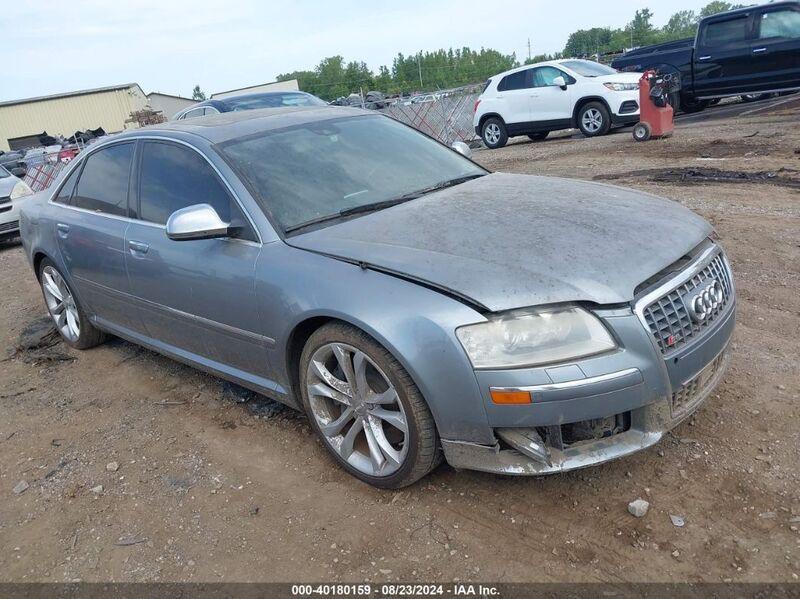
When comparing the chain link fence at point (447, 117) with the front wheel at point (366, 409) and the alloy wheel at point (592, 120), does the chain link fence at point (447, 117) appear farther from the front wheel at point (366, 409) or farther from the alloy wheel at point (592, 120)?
the front wheel at point (366, 409)

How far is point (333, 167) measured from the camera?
3463mm

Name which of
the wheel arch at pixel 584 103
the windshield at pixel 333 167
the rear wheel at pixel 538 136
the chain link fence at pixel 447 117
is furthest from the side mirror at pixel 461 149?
the chain link fence at pixel 447 117

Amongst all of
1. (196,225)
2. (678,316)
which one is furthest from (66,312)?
(678,316)

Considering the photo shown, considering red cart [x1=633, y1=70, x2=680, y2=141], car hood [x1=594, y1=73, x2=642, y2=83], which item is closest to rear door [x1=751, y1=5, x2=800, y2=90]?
car hood [x1=594, y1=73, x2=642, y2=83]

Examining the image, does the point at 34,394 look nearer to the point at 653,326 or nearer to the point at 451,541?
the point at 451,541

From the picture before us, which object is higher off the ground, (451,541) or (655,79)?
(655,79)

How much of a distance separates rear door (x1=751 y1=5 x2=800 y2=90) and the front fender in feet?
45.5

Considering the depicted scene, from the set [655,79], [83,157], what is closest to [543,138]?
[655,79]

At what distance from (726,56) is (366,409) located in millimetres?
14278

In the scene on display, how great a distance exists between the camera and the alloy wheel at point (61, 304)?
4992mm

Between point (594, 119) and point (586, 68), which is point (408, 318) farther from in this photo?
point (586, 68)

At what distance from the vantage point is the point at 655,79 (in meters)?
11.8

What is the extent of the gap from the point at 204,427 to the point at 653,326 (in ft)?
8.23

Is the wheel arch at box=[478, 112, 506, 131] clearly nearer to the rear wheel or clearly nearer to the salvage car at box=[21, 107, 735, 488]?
the rear wheel
